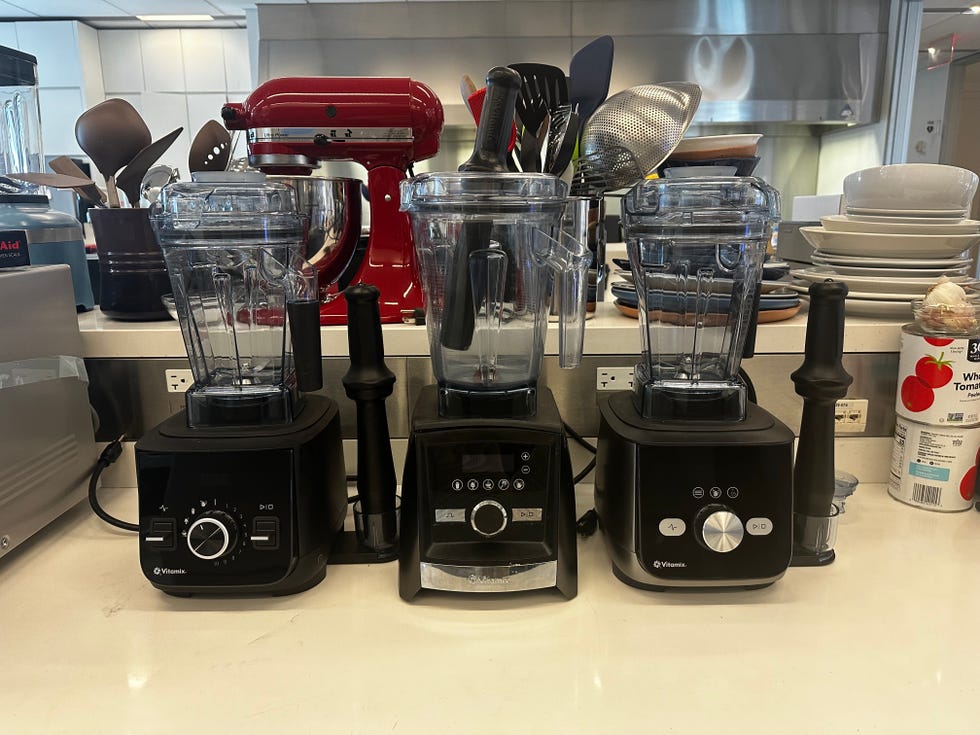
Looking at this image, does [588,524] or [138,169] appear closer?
[588,524]

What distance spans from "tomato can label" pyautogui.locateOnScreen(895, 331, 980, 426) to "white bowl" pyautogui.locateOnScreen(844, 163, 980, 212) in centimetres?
20

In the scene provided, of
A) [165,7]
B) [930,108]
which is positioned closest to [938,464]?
[165,7]

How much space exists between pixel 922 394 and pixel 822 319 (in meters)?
0.26

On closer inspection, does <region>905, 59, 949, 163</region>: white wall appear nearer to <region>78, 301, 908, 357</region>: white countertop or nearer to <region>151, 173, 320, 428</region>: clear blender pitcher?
<region>78, 301, 908, 357</region>: white countertop

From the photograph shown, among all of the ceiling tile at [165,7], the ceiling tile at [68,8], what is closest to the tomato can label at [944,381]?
the ceiling tile at [165,7]

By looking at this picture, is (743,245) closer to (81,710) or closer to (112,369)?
(81,710)

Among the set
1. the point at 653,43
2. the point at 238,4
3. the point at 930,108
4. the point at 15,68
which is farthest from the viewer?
the point at 930,108

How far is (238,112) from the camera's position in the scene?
0.89 metres

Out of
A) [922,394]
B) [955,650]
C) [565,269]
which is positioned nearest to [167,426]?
[565,269]

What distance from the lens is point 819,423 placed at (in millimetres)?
678

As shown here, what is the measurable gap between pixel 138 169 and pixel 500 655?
0.78m

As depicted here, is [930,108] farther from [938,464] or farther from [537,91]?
[537,91]

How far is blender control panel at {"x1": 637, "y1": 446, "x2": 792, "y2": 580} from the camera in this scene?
24.6 inches

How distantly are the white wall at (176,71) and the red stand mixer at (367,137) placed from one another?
328cm
